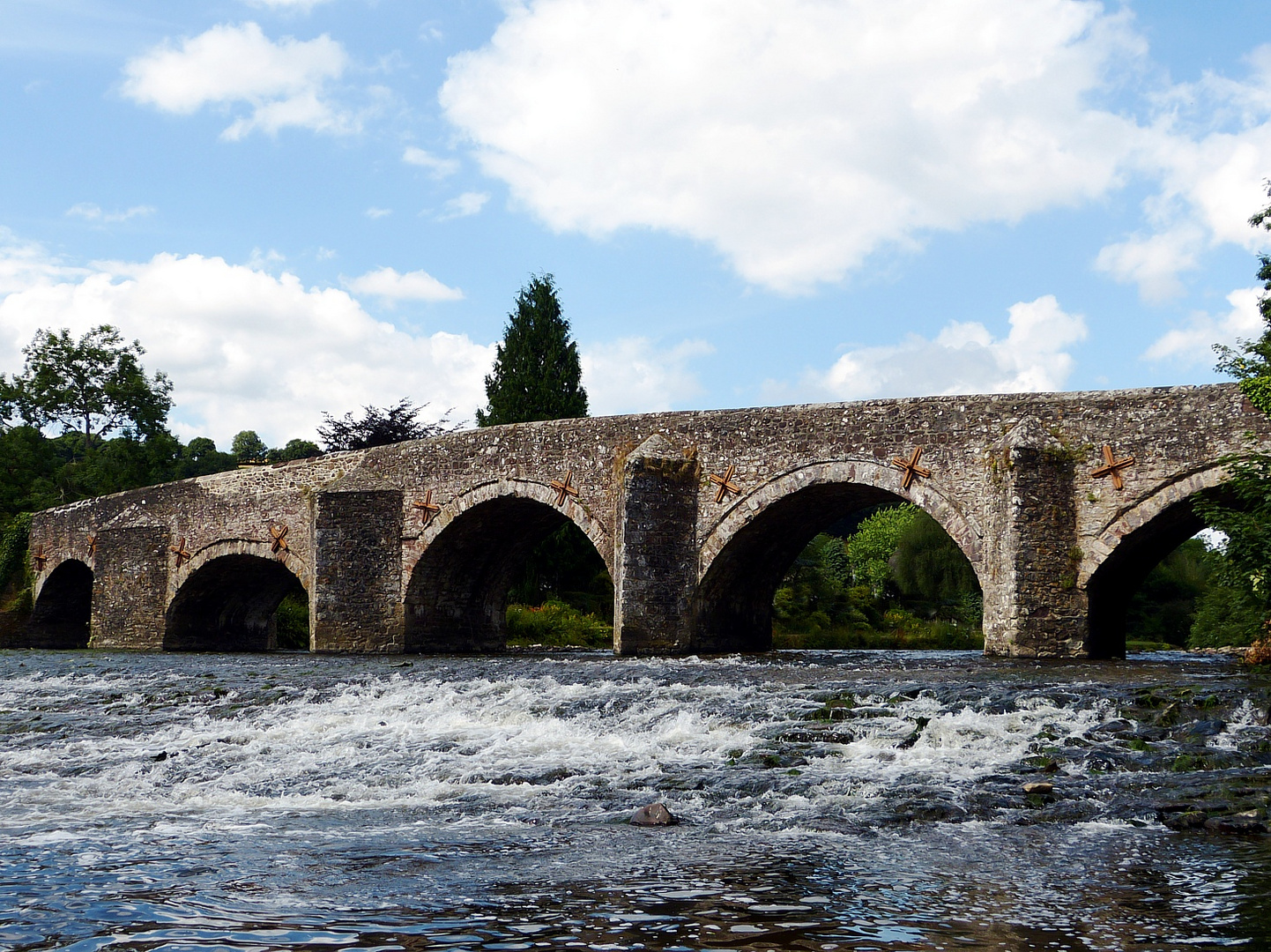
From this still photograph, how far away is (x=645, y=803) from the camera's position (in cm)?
802

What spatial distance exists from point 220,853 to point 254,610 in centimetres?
2401

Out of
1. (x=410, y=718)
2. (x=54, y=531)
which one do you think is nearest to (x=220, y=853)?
(x=410, y=718)

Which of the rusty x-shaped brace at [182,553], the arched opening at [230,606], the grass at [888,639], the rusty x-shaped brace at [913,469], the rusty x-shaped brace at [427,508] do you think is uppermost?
the rusty x-shaped brace at [913,469]

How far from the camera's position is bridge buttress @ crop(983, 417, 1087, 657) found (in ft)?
51.2

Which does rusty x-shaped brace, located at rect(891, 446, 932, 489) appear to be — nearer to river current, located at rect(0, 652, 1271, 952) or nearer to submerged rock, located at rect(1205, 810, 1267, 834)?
river current, located at rect(0, 652, 1271, 952)

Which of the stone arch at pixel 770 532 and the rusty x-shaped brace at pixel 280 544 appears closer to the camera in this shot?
the stone arch at pixel 770 532

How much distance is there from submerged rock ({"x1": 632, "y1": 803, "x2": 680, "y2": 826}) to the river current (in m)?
0.15

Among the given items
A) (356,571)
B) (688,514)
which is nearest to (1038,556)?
(688,514)

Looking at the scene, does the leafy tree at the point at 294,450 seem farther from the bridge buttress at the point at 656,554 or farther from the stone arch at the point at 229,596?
the bridge buttress at the point at 656,554

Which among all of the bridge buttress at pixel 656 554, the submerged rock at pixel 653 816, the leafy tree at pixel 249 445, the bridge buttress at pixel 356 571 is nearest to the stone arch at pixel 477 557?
the bridge buttress at pixel 356 571

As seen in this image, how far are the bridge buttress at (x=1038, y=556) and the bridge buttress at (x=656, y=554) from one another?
16.2 ft

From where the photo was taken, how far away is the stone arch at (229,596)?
25312mm

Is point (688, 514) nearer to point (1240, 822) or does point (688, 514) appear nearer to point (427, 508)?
point (427, 508)

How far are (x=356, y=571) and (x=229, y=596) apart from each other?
25.0 ft
